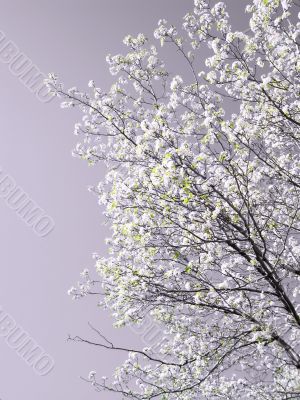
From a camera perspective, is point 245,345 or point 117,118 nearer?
point 245,345

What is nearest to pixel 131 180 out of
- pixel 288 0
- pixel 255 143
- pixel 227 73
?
pixel 255 143

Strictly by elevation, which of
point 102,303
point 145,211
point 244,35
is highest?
point 244,35

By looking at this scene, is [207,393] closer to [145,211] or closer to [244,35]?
[145,211]

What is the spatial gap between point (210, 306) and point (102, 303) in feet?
10.4

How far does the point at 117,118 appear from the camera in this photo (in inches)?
356

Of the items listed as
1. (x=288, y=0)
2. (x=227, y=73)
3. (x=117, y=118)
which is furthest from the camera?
(x=117, y=118)

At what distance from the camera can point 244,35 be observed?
7.16m

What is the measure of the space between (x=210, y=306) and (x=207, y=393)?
397cm

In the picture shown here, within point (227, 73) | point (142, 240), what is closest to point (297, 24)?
point (227, 73)

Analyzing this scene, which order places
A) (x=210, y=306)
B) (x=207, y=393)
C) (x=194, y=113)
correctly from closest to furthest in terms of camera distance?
(x=210, y=306) < (x=194, y=113) < (x=207, y=393)

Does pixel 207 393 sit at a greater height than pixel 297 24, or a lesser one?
lesser

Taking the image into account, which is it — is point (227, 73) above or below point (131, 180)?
above

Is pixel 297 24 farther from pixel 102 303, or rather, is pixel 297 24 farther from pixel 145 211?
pixel 102 303

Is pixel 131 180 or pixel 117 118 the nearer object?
pixel 131 180
